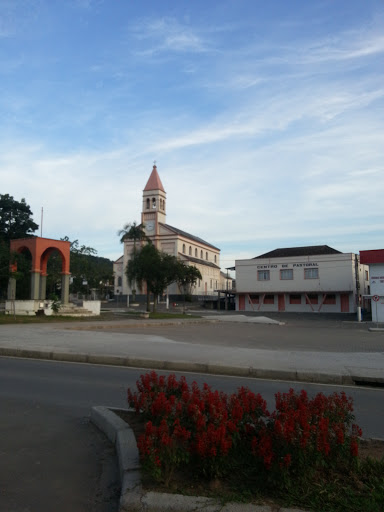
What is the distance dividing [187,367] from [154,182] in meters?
71.5

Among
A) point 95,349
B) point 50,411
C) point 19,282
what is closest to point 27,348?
point 95,349

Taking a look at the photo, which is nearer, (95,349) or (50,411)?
(50,411)

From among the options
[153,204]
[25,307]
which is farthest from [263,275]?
[25,307]

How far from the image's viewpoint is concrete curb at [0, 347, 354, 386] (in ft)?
29.8

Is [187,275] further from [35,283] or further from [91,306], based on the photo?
[35,283]

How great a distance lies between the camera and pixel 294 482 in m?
3.40

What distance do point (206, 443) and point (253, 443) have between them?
1.36ft

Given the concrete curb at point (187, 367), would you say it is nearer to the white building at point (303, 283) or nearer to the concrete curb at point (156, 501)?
the concrete curb at point (156, 501)

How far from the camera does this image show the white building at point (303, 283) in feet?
175

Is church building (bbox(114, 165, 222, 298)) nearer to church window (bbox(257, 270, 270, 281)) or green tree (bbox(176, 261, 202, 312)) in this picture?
green tree (bbox(176, 261, 202, 312))

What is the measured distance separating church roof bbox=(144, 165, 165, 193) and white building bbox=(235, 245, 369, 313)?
26.4 metres

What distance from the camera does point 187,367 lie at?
10109mm

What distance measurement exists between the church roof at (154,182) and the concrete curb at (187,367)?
6812 cm

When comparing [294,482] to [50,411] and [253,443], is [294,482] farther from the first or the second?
[50,411]
